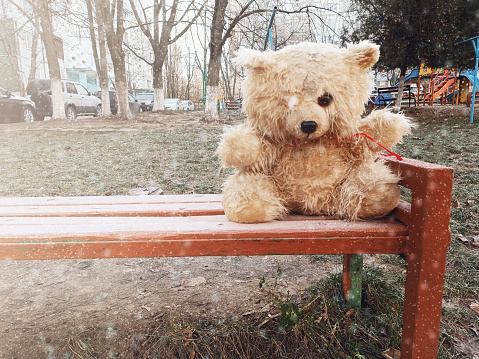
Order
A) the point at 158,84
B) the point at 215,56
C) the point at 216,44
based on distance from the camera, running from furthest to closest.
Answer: the point at 158,84
the point at 215,56
the point at 216,44

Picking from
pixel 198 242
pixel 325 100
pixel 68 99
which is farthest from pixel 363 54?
pixel 68 99

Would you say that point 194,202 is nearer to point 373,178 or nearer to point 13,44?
point 373,178

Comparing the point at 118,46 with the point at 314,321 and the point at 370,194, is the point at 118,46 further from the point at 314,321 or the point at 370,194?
the point at 370,194

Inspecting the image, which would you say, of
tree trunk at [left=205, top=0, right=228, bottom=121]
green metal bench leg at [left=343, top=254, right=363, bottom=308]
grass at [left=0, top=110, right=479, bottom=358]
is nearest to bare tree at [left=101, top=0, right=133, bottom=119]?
tree trunk at [left=205, top=0, right=228, bottom=121]

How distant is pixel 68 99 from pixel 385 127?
16761 mm

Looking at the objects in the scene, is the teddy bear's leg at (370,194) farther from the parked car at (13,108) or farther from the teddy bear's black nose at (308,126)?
the parked car at (13,108)

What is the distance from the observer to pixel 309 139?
Result: 63.1 inches

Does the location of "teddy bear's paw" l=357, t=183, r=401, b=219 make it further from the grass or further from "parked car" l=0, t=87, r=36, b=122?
"parked car" l=0, t=87, r=36, b=122

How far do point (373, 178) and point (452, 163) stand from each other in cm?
422

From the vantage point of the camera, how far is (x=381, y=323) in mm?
1947

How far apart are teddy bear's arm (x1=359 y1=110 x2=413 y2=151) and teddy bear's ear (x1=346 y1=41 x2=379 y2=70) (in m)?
0.25

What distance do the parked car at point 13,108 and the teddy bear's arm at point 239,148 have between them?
553 inches

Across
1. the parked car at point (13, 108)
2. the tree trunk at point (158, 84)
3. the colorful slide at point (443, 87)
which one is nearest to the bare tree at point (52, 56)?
the parked car at point (13, 108)

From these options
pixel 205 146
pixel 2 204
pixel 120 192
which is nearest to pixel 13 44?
pixel 205 146
